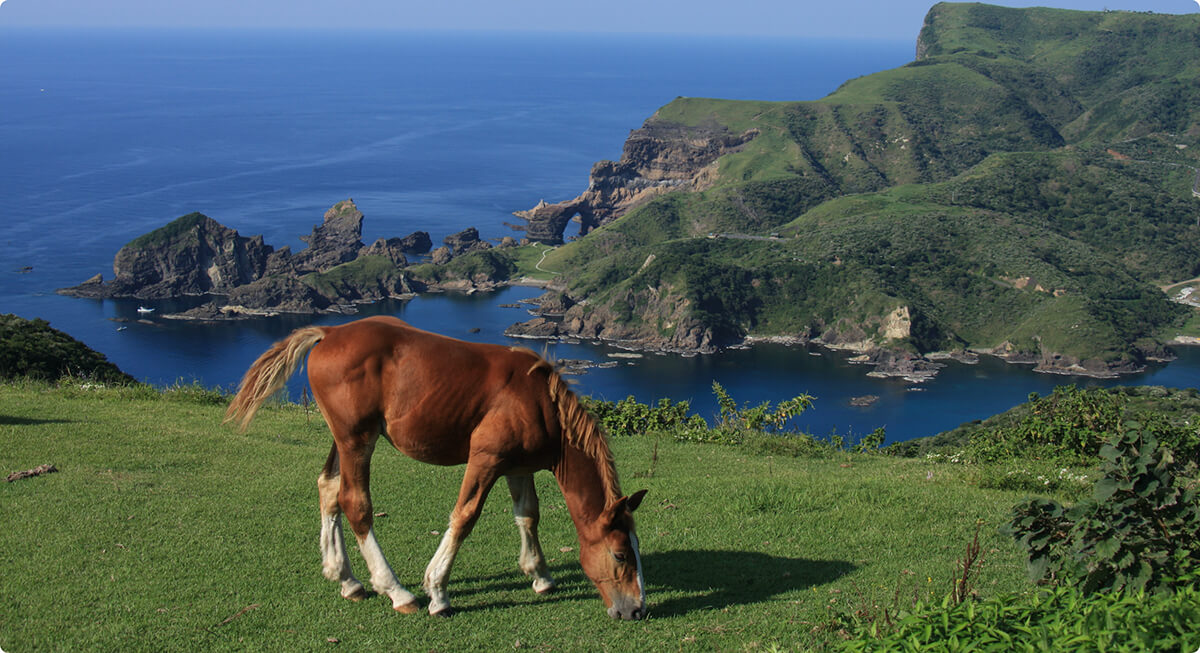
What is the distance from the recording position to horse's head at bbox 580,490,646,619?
612 centimetres

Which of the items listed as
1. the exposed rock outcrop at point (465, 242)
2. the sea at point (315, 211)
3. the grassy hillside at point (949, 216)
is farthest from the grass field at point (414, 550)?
the exposed rock outcrop at point (465, 242)

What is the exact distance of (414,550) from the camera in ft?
24.6

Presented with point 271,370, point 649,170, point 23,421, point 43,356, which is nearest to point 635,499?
point 271,370

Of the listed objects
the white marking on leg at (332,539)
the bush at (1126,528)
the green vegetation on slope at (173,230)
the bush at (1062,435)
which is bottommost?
Result: the green vegetation on slope at (173,230)

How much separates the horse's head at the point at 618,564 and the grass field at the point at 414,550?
13cm

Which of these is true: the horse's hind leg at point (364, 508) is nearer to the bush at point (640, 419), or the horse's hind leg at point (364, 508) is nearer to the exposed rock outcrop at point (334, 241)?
the bush at point (640, 419)

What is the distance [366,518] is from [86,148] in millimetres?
159035

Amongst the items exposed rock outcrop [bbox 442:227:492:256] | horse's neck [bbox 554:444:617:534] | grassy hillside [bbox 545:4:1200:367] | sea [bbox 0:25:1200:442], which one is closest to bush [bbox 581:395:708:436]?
sea [bbox 0:25:1200:442]

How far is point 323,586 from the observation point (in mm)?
6699

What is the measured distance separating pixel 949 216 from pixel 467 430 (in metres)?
94.3

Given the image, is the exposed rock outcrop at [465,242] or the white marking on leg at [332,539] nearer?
the white marking on leg at [332,539]

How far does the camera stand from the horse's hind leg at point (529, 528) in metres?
6.67

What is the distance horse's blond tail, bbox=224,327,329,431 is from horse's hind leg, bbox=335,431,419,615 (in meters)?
0.61

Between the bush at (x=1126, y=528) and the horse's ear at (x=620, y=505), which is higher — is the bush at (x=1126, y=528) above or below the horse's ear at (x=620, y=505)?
above
